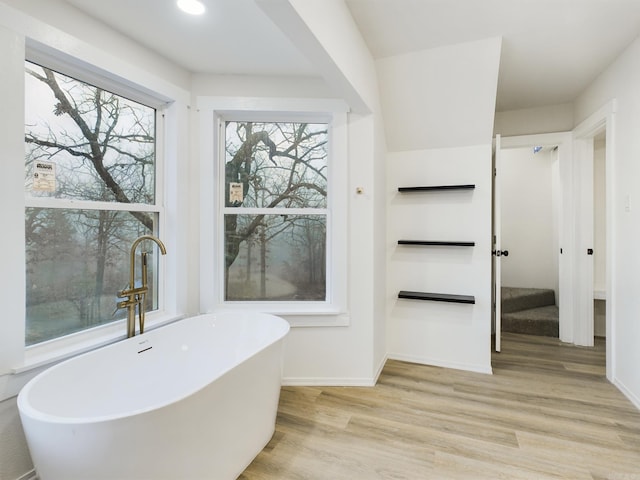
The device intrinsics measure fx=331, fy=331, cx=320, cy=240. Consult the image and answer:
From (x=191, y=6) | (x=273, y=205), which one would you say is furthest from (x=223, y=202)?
(x=191, y=6)

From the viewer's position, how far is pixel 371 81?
238 cm

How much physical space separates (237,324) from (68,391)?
956mm

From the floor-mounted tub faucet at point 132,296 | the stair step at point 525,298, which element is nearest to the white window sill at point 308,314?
the floor-mounted tub faucet at point 132,296

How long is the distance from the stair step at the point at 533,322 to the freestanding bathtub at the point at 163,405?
9.79 ft

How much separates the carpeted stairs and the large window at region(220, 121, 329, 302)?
8.43 feet

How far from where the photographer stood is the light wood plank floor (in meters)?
1.61

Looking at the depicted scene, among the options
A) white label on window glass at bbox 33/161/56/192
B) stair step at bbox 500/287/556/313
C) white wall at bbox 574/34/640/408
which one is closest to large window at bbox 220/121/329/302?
white label on window glass at bbox 33/161/56/192

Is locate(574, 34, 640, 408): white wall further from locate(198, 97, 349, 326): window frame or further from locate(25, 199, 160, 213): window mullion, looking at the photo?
locate(25, 199, 160, 213): window mullion

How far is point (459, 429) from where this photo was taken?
193 centimetres

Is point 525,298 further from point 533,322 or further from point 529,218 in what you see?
point 529,218

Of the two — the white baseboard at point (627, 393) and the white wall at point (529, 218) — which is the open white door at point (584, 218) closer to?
the white baseboard at point (627, 393)

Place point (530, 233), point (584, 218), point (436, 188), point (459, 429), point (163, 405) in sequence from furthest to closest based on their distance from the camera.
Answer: point (530, 233)
point (584, 218)
point (436, 188)
point (459, 429)
point (163, 405)

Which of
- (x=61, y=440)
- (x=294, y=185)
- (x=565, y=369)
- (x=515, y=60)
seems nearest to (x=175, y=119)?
(x=294, y=185)

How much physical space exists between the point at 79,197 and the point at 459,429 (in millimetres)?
2543
